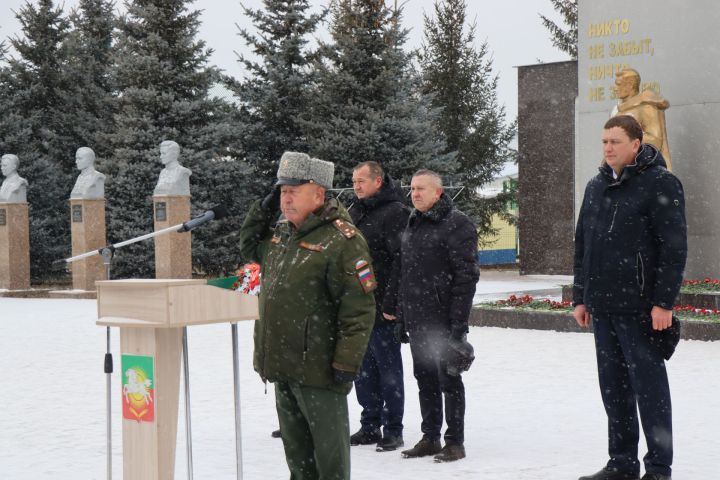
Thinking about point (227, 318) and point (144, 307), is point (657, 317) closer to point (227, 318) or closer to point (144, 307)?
point (227, 318)

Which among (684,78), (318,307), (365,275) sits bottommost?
(318,307)

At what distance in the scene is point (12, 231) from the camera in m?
22.9

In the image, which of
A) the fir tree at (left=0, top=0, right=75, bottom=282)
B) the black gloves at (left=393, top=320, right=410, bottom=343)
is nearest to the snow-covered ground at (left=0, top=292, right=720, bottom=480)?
the black gloves at (left=393, top=320, right=410, bottom=343)

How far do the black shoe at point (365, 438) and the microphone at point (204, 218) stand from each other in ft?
6.80

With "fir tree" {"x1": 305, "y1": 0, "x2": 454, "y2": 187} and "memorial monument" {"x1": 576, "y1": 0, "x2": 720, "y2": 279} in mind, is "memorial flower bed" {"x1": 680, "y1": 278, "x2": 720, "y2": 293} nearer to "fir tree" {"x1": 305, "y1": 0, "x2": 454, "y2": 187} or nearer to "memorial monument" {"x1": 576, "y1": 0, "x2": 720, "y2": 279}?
"memorial monument" {"x1": 576, "y1": 0, "x2": 720, "y2": 279}

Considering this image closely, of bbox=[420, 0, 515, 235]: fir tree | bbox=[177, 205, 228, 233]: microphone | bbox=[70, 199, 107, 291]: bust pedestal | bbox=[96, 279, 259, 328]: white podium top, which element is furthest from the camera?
bbox=[420, 0, 515, 235]: fir tree

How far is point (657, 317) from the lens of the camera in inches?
212

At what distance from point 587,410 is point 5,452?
391 centimetres

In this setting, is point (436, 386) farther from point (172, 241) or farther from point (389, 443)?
point (172, 241)

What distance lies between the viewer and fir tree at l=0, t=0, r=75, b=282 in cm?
2669

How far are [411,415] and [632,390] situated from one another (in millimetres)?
2442

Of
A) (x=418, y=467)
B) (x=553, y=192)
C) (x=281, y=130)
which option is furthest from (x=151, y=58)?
(x=418, y=467)

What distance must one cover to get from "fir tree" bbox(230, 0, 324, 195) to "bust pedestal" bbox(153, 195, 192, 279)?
549 cm

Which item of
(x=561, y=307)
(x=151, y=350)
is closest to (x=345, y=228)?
(x=151, y=350)
